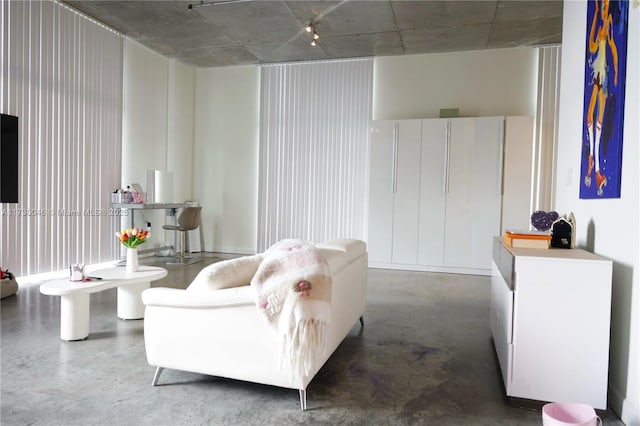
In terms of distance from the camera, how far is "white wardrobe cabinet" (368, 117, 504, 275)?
5836mm

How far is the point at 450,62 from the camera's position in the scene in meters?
6.48

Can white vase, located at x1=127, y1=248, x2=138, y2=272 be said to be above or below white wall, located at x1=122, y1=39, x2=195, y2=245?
below

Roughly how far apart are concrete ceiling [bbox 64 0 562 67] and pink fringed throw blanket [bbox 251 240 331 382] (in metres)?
3.97

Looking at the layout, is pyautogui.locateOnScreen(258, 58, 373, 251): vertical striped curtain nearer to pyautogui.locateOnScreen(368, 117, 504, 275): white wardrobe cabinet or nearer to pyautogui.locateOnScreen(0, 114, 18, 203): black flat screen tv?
pyautogui.locateOnScreen(368, 117, 504, 275): white wardrobe cabinet

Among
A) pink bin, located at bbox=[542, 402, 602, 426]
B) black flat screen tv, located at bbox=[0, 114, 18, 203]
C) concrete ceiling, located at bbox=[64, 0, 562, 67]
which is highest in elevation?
concrete ceiling, located at bbox=[64, 0, 562, 67]

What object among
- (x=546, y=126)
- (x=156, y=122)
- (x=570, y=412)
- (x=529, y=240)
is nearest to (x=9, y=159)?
(x=156, y=122)

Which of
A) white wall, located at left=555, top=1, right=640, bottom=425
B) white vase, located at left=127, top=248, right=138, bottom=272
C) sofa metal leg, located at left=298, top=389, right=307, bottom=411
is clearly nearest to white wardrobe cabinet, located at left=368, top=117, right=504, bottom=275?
white wall, located at left=555, top=1, right=640, bottom=425

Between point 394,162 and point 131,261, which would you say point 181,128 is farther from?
point 131,261

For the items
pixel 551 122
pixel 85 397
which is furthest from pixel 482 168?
pixel 85 397

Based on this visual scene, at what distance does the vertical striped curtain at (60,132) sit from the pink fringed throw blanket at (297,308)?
156 inches

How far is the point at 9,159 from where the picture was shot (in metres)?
4.36

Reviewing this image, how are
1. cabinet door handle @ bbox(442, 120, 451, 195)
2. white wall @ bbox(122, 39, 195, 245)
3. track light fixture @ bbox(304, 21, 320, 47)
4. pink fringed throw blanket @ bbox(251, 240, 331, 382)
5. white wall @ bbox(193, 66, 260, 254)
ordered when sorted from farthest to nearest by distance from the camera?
white wall @ bbox(193, 66, 260, 254) < white wall @ bbox(122, 39, 195, 245) < cabinet door handle @ bbox(442, 120, 451, 195) < track light fixture @ bbox(304, 21, 320, 47) < pink fringed throw blanket @ bbox(251, 240, 331, 382)

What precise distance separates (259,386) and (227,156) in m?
5.75

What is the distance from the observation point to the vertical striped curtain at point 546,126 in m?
5.98
